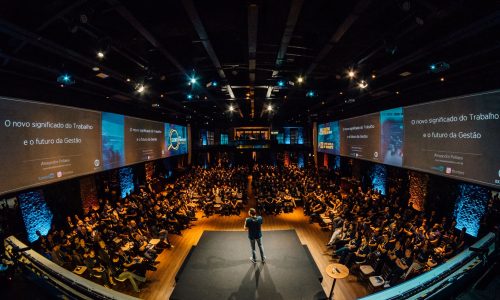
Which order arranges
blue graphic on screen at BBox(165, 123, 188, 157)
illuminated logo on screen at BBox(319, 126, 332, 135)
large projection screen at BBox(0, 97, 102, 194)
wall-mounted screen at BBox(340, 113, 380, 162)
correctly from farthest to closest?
illuminated logo on screen at BBox(319, 126, 332, 135) → blue graphic on screen at BBox(165, 123, 188, 157) → wall-mounted screen at BBox(340, 113, 380, 162) → large projection screen at BBox(0, 97, 102, 194)

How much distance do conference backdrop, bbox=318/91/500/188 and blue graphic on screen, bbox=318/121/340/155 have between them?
405 cm

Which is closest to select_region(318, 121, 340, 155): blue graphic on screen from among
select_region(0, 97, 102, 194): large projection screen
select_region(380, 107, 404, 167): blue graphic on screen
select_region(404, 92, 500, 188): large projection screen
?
select_region(380, 107, 404, 167): blue graphic on screen

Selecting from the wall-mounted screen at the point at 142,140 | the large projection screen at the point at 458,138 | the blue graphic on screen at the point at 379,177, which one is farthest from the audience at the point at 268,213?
the wall-mounted screen at the point at 142,140

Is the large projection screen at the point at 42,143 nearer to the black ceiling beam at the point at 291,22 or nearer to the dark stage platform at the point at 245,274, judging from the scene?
the dark stage platform at the point at 245,274

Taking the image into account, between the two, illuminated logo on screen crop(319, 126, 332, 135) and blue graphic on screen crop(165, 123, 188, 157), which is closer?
blue graphic on screen crop(165, 123, 188, 157)

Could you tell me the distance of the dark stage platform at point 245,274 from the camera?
4.98 m

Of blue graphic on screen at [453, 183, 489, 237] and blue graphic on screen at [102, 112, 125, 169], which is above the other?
blue graphic on screen at [102, 112, 125, 169]

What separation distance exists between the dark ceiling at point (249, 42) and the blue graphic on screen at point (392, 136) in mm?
686

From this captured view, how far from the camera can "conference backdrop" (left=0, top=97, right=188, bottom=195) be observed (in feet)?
17.2

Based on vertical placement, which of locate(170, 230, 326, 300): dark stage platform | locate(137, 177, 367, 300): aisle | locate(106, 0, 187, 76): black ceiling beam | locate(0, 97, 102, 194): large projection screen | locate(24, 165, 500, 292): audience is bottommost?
locate(137, 177, 367, 300): aisle

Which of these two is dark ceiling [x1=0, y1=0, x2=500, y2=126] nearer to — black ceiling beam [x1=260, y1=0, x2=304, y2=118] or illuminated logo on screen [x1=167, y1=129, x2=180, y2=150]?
black ceiling beam [x1=260, y1=0, x2=304, y2=118]

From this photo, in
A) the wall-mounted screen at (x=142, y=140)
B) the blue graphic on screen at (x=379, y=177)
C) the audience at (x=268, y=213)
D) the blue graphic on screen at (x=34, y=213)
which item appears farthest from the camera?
the blue graphic on screen at (x=379, y=177)

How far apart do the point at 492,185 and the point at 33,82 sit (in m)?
12.0

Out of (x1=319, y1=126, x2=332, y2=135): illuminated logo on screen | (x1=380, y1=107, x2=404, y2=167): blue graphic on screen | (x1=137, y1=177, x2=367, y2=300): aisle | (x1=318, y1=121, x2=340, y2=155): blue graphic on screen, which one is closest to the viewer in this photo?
(x1=137, y1=177, x2=367, y2=300): aisle
